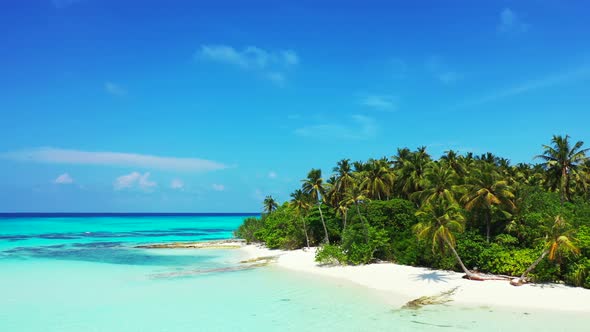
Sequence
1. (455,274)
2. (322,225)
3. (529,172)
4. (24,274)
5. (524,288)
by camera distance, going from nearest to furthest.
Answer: (524,288), (455,274), (24,274), (322,225), (529,172)

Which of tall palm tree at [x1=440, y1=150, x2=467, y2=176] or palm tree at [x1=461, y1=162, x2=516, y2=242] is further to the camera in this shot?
tall palm tree at [x1=440, y1=150, x2=467, y2=176]

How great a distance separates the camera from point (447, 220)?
110 feet

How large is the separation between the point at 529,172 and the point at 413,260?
4483 cm

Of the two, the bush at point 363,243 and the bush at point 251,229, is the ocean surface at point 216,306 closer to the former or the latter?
the bush at point 363,243

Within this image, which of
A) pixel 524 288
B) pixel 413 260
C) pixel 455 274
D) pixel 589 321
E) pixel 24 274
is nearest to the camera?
pixel 589 321

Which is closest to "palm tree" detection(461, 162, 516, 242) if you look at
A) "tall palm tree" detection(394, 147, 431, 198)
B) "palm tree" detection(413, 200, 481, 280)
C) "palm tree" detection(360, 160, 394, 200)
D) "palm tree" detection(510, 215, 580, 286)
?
"palm tree" detection(413, 200, 481, 280)

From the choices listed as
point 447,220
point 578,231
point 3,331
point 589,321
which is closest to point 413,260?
point 447,220

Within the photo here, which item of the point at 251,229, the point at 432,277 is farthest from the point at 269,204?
the point at 432,277

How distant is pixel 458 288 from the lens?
109 feet

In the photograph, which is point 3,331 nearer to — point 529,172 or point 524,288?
point 524,288

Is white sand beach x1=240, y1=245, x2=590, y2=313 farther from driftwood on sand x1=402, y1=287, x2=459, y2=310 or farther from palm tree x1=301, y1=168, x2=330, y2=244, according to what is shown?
palm tree x1=301, y1=168, x2=330, y2=244

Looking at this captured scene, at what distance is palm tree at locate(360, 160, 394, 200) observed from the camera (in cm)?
6288

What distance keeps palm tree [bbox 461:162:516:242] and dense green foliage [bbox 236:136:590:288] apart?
0.28ft

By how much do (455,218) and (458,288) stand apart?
5.56 m
